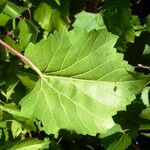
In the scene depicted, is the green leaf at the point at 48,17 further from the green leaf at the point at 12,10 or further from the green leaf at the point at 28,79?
the green leaf at the point at 28,79

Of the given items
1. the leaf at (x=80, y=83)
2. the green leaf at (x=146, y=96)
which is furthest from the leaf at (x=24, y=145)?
the green leaf at (x=146, y=96)

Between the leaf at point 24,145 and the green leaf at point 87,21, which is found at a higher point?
the green leaf at point 87,21

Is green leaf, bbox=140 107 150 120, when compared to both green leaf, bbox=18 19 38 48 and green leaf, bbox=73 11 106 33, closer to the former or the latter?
green leaf, bbox=73 11 106 33

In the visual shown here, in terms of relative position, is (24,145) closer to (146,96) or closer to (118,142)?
(118,142)

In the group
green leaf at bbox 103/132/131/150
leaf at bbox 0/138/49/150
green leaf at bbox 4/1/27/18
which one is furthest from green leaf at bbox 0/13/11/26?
green leaf at bbox 103/132/131/150

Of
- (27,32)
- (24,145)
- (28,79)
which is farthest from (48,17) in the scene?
(24,145)
